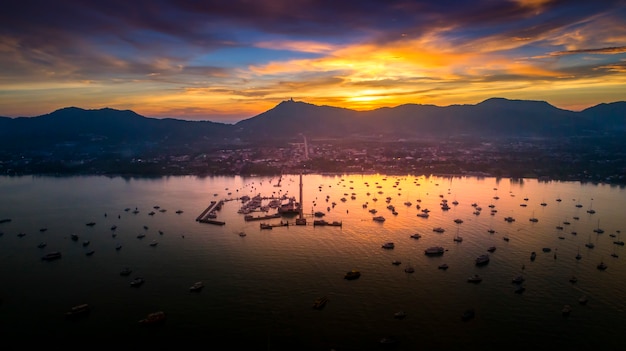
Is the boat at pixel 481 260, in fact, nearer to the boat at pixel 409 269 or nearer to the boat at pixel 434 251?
the boat at pixel 434 251

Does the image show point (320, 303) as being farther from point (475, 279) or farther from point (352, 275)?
point (475, 279)

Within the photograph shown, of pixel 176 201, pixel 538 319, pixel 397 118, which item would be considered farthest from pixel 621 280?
pixel 397 118

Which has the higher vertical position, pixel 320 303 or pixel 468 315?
pixel 320 303

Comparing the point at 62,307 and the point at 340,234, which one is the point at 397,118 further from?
the point at 62,307

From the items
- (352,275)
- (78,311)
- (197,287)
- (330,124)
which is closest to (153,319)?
(197,287)

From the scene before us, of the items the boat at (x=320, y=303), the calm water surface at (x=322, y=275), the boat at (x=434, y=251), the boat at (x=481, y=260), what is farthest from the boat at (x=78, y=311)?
the boat at (x=481, y=260)

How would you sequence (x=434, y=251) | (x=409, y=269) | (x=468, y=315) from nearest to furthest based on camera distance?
(x=468, y=315)
(x=409, y=269)
(x=434, y=251)
